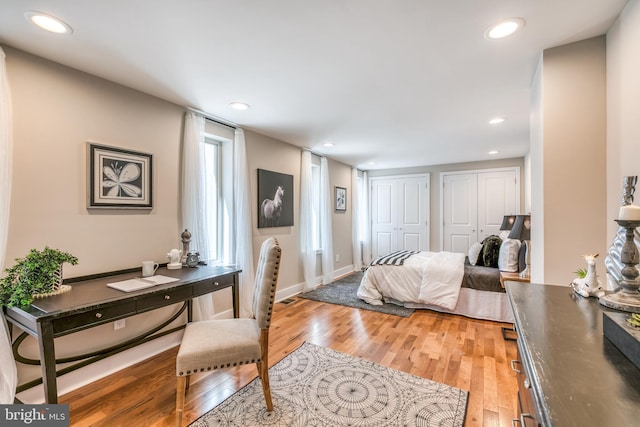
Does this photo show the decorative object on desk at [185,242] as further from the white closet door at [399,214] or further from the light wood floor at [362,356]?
the white closet door at [399,214]

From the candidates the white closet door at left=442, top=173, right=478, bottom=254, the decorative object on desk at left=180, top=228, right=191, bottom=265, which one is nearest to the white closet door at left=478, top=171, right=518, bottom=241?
the white closet door at left=442, top=173, right=478, bottom=254

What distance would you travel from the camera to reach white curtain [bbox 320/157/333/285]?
5.04 metres

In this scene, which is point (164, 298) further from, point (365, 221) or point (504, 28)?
point (365, 221)

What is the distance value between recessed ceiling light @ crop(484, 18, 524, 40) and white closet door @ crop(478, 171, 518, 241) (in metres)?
4.50

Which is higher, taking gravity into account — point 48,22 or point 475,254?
point 48,22

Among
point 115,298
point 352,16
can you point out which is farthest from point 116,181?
point 352,16

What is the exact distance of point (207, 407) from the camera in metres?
1.86

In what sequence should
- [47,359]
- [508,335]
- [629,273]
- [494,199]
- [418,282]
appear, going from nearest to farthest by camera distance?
[629,273]
[47,359]
[508,335]
[418,282]
[494,199]

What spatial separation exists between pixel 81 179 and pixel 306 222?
115 inches

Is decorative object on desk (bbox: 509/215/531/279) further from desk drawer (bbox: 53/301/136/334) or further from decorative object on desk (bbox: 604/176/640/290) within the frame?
desk drawer (bbox: 53/301/136/334)

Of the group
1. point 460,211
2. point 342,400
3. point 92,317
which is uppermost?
point 460,211

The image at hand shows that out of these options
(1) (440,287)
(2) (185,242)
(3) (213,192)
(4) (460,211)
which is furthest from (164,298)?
(4) (460,211)

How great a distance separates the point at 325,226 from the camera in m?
5.03

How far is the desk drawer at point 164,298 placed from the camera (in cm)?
183
